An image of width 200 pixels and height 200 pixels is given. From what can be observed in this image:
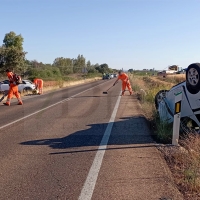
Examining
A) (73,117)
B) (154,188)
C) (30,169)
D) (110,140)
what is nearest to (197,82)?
(110,140)

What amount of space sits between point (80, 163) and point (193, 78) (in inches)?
130

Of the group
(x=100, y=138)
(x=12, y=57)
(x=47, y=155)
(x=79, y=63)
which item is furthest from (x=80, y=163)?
(x=79, y=63)

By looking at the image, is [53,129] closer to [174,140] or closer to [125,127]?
[125,127]

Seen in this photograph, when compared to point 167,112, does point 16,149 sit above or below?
below

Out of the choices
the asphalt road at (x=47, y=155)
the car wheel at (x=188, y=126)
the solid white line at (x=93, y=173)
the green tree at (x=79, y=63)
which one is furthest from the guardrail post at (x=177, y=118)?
the green tree at (x=79, y=63)

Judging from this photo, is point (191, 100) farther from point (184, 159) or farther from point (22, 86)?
point (22, 86)

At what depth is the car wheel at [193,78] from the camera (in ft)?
23.9

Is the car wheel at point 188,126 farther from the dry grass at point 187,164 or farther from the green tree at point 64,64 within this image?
the green tree at point 64,64

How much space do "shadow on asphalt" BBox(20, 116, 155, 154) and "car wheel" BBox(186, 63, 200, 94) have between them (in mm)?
1487

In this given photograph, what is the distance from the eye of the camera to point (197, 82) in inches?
285

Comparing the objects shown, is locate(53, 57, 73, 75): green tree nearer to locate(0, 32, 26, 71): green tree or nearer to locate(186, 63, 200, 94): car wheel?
locate(0, 32, 26, 71): green tree

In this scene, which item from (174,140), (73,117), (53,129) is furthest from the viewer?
(73,117)

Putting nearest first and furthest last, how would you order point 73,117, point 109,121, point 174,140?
1. point 174,140
2. point 109,121
3. point 73,117

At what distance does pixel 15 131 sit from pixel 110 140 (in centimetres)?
293
